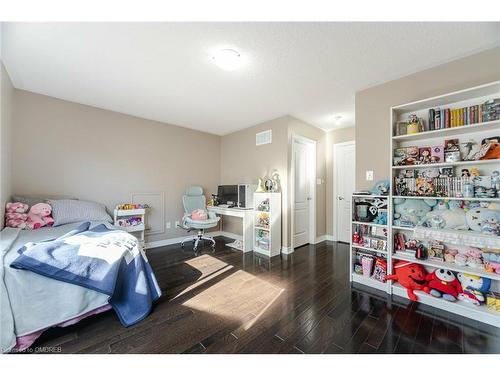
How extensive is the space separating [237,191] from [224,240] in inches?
45.6

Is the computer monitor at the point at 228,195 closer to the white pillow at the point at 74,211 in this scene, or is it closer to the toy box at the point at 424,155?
the white pillow at the point at 74,211

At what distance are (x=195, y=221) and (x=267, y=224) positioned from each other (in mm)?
1236

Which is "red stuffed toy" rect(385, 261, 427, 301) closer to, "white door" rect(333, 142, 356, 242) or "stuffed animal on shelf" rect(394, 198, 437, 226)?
"stuffed animal on shelf" rect(394, 198, 437, 226)

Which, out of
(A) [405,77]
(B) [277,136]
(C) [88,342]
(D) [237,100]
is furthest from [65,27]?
(A) [405,77]

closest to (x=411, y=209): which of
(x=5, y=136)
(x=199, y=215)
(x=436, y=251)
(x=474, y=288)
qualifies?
(x=436, y=251)

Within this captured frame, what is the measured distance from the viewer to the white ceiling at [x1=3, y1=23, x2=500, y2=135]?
1.55 metres

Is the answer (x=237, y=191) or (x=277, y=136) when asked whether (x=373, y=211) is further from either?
(x=237, y=191)

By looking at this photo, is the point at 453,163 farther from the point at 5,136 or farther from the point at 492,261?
the point at 5,136

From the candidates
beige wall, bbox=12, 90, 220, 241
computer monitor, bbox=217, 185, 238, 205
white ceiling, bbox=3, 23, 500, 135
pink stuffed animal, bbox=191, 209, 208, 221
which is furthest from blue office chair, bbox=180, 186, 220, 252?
white ceiling, bbox=3, 23, 500, 135

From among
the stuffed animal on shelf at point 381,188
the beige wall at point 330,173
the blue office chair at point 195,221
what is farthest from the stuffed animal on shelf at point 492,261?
the blue office chair at point 195,221

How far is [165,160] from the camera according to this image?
3.78 meters

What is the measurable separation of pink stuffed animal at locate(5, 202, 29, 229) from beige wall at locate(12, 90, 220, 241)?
50cm

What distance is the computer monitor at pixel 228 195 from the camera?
375 centimetres

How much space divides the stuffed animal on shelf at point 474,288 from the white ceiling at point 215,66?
199cm
